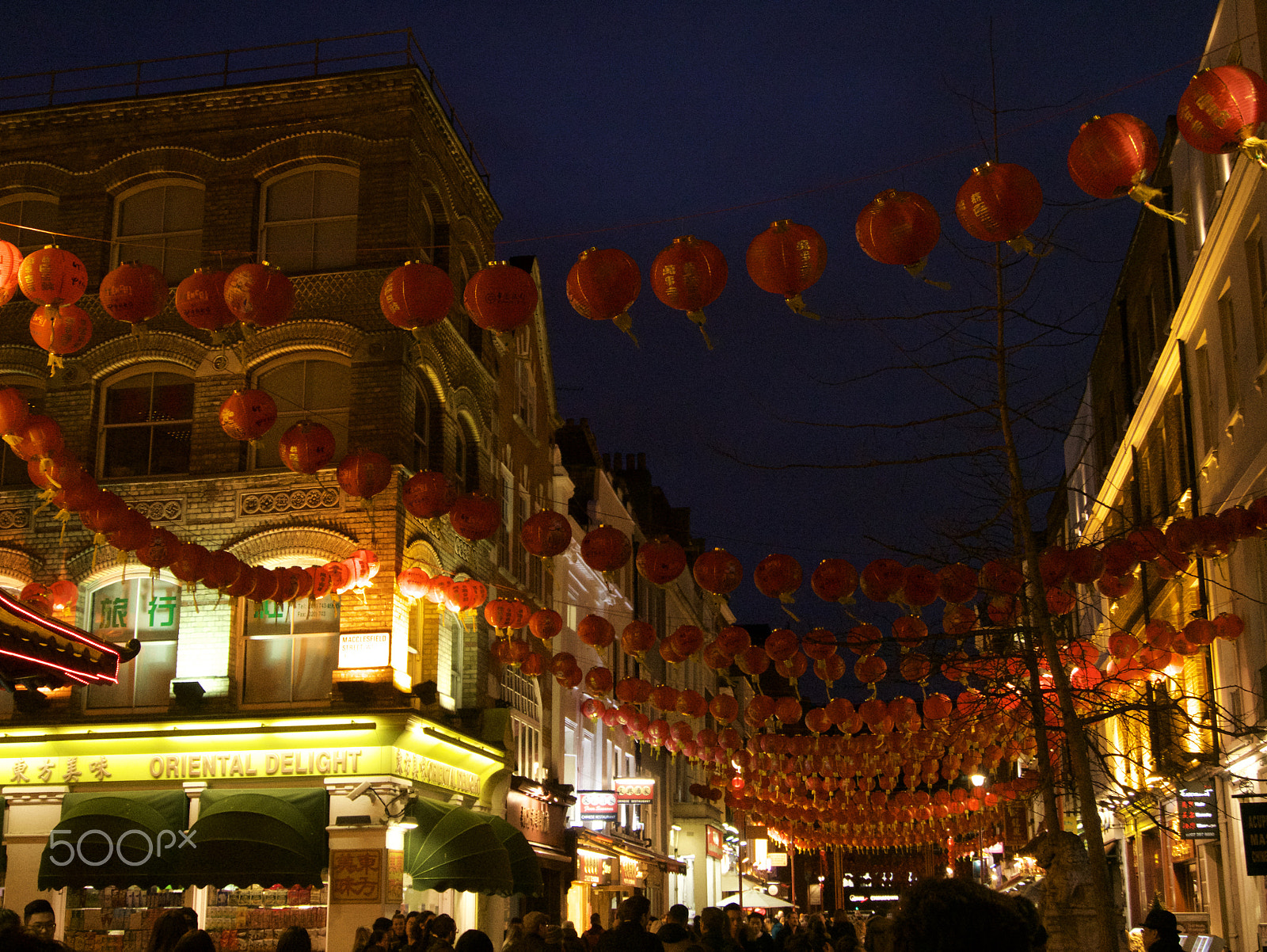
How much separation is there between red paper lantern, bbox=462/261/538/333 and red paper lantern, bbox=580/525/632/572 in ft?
16.5

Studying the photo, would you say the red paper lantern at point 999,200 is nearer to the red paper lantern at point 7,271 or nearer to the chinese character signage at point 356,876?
the red paper lantern at point 7,271

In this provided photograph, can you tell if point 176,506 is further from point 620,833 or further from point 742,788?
point 742,788

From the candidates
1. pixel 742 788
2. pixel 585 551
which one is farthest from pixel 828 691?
pixel 742 788

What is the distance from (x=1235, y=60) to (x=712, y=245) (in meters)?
8.34

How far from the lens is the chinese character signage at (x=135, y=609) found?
2056cm

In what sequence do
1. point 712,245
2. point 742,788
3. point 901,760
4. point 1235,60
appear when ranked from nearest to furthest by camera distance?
point 712,245 → point 1235,60 → point 901,760 → point 742,788

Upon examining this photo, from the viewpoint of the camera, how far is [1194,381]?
21.2m

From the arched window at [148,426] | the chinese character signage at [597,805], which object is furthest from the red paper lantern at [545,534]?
the chinese character signage at [597,805]

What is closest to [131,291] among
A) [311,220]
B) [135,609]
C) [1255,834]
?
[135,609]

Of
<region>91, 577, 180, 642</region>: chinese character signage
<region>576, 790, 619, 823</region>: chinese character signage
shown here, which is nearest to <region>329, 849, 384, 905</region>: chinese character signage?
<region>91, 577, 180, 642</region>: chinese character signage

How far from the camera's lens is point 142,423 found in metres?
21.5

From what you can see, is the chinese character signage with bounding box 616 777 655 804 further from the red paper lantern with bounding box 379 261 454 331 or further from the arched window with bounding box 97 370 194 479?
the red paper lantern with bounding box 379 261 454 331

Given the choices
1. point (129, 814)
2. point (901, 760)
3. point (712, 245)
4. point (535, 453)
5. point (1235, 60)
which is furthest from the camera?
point (901, 760)

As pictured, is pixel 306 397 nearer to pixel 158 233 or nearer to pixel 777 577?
pixel 158 233
